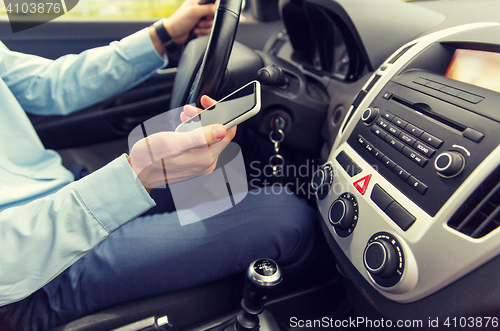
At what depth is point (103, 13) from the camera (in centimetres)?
130

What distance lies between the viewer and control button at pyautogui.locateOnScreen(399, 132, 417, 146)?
0.53 m

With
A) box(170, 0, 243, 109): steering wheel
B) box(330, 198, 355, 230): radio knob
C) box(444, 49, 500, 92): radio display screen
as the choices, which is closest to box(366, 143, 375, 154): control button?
box(330, 198, 355, 230): radio knob

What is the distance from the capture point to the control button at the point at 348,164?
0.61m

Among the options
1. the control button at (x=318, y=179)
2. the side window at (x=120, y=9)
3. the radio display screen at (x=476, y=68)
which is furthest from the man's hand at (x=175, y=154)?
the side window at (x=120, y=9)

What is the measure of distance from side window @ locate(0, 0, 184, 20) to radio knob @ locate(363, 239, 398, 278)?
3.73ft

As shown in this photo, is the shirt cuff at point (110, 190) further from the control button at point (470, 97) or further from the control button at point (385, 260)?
the control button at point (470, 97)

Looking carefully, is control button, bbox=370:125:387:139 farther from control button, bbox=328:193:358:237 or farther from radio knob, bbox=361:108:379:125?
control button, bbox=328:193:358:237

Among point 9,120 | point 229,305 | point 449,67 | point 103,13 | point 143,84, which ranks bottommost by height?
→ point 229,305

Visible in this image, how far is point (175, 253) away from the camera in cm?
62

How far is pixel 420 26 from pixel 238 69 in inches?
18.1

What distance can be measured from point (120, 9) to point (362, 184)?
1.28 meters

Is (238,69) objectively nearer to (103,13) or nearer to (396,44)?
(396,44)

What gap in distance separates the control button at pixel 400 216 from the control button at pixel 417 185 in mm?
38

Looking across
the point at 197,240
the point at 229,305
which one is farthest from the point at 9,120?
the point at 229,305
